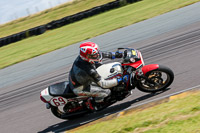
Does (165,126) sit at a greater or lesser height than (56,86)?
lesser

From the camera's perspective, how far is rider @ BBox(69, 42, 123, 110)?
571cm

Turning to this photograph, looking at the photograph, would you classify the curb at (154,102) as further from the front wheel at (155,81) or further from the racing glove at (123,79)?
the racing glove at (123,79)

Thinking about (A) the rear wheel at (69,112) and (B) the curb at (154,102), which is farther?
(A) the rear wheel at (69,112)

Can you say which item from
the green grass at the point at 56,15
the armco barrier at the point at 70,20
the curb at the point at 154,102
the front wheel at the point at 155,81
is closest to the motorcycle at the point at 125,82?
the front wheel at the point at 155,81

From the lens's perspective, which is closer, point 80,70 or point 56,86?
point 80,70

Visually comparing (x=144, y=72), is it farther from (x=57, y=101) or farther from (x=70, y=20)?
(x=70, y=20)

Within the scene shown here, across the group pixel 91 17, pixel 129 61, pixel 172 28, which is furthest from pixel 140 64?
pixel 91 17

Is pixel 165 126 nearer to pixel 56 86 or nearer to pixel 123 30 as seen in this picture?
pixel 56 86

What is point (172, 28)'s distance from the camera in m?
12.8

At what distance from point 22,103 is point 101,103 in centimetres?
342

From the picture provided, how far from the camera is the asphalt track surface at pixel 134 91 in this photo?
661cm

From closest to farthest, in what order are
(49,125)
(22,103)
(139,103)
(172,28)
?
(139,103) → (49,125) → (22,103) → (172,28)

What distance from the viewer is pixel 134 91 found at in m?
6.98

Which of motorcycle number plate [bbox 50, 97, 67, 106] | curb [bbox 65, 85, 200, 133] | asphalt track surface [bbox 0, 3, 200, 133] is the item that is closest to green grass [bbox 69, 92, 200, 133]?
curb [bbox 65, 85, 200, 133]
